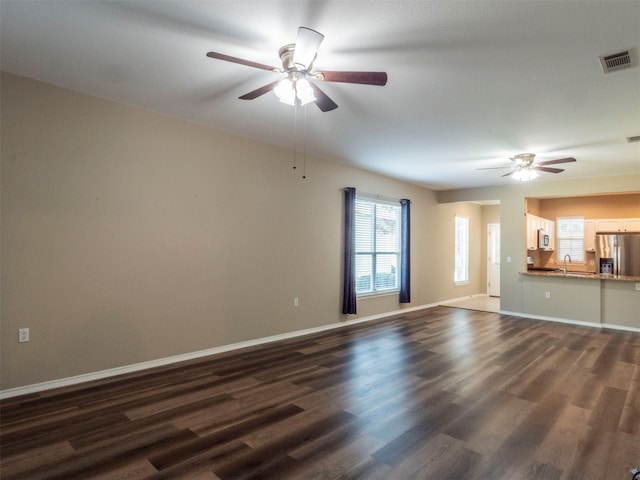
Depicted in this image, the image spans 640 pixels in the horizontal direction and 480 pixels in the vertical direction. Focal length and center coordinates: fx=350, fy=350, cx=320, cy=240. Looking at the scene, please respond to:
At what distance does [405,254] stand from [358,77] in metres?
5.29

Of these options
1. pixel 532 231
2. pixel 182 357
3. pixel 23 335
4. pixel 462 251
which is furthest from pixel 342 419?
pixel 462 251

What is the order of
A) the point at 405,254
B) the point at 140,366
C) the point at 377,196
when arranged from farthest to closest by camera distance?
the point at 405,254, the point at 377,196, the point at 140,366

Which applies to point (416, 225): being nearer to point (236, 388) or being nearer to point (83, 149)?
point (236, 388)

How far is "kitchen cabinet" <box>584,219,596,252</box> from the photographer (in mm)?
7723

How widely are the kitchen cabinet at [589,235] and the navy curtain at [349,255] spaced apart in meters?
5.68

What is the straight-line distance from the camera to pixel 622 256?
6.57m

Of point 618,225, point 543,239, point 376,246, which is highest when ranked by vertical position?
point 618,225

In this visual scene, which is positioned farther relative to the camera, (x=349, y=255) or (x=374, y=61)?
(x=349, y=255)

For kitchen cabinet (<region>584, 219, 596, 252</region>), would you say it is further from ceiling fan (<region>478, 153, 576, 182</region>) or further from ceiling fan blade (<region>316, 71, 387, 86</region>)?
ceiling fan blade (<region>316, 71, 387, 86</region>)

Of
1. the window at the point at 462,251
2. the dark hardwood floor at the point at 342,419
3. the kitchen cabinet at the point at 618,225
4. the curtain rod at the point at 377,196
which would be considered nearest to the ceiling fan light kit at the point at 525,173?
the curtain rod at the point at 377,196

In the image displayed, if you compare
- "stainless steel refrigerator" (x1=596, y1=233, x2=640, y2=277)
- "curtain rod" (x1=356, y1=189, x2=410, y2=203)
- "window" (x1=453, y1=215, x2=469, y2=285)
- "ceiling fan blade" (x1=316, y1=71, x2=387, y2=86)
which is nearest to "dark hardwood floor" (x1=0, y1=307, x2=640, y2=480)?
"ceiling fan blade" (x1=316, y1=71, x2=387, y2=86)

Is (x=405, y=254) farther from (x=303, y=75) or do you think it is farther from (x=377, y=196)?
(x=303, y=75)

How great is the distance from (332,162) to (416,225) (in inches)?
115

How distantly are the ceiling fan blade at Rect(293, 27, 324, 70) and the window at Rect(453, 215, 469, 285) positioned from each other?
7920mm
